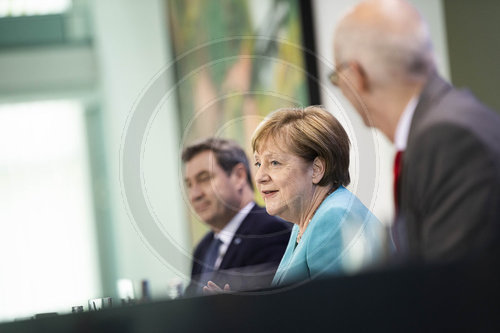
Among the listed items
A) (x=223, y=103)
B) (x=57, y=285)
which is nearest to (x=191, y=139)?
(x=223, y=103)

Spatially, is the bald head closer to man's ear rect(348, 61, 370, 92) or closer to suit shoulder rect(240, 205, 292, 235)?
man's ear rect(348, 61, 370, 92)

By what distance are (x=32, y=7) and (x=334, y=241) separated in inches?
169

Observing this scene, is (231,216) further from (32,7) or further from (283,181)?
(32,7)

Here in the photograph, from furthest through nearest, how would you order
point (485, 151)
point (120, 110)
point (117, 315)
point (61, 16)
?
point (61, 16), point (120, 110), point (485, 151), point (117, 315)

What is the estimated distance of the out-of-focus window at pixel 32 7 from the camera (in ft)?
14.0

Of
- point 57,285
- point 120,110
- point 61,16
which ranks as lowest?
point 57,285

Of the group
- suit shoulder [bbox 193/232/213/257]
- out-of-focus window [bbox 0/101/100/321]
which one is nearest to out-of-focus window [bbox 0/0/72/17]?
out-of-focus window [bbox 0/101/100/321]

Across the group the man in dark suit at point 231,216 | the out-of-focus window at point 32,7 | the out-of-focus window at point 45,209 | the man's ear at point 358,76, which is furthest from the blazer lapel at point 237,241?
the out-of-focus window at point 32,7

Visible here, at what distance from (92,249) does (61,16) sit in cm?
142

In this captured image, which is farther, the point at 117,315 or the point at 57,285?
the point at 57,285

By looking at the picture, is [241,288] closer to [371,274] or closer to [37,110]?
[371,274]

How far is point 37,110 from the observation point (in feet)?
15.3

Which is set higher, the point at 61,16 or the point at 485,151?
the point at 61,16

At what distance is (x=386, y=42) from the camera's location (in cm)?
55
